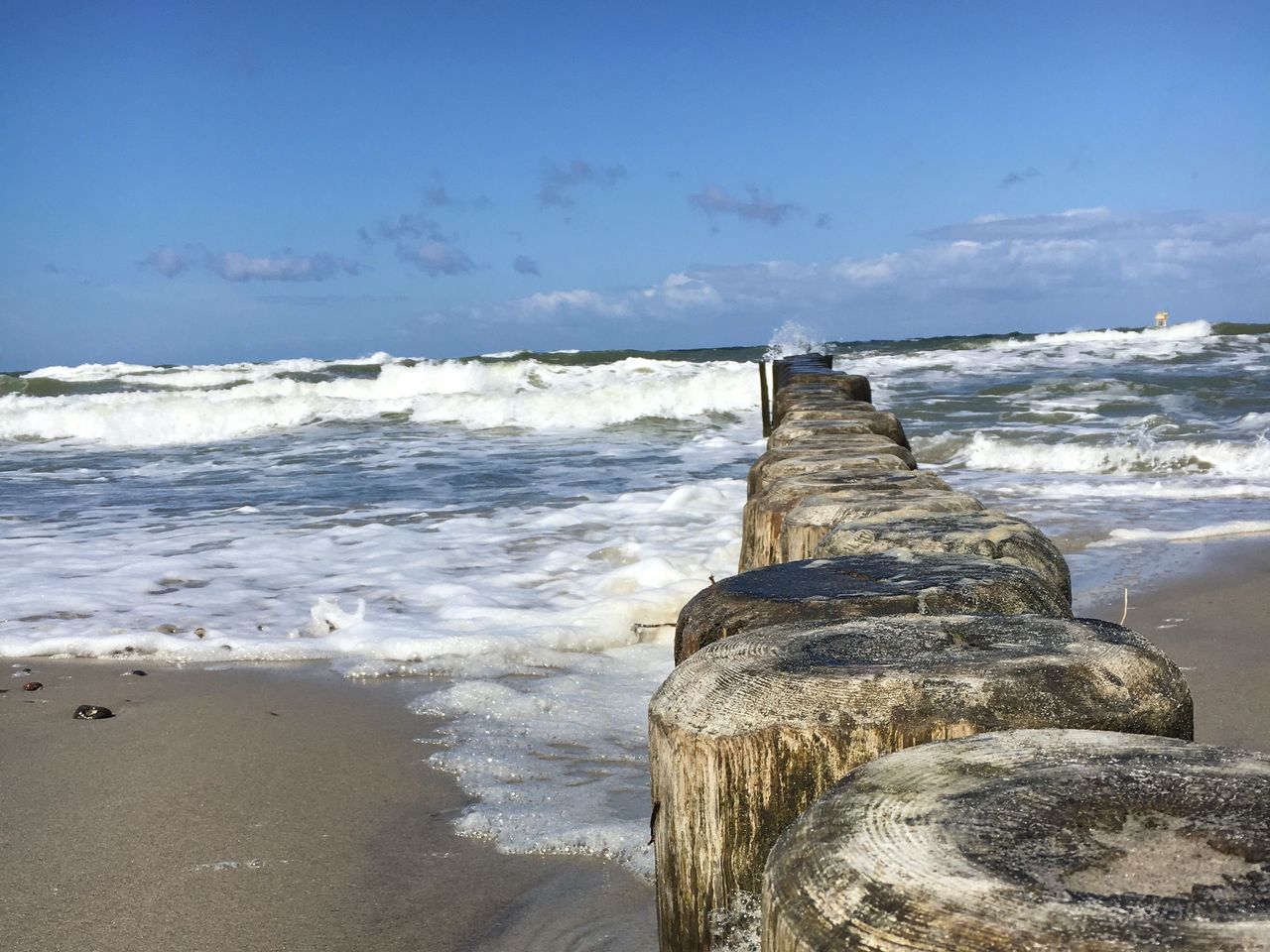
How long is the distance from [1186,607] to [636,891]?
10.9ft

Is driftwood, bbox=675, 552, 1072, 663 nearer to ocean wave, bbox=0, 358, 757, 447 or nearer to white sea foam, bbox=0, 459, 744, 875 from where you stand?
white sea foam, bbox=0, 459, 744, 875

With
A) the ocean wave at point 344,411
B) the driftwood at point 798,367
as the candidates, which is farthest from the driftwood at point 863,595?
the ocean wave at point 344,411

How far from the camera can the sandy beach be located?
237 centimetres

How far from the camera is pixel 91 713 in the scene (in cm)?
374

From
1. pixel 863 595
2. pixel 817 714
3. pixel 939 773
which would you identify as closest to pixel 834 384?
pixel 863 595

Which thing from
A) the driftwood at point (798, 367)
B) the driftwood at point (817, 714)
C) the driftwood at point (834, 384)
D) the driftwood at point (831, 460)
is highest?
the driftwood at point (798, 367)

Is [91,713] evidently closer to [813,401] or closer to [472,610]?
[472,610]

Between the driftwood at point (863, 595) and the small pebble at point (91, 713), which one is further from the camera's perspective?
the small pebble at point (91, 713)

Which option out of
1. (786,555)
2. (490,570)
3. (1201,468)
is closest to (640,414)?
(1201,468)

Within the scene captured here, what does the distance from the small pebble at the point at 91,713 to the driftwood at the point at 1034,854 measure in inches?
128

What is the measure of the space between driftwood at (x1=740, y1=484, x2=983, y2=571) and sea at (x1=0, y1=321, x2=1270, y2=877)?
762 millimetres

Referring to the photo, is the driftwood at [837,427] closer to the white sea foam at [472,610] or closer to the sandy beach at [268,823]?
the white sea foam at [472,610]

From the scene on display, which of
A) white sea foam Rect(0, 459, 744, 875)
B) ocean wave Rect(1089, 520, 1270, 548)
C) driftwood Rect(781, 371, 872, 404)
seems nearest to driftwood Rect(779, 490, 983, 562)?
white sea foam Rect(0, 459, 744, 875)

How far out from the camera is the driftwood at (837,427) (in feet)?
15.5
